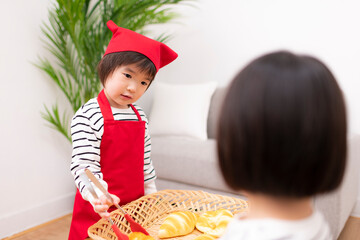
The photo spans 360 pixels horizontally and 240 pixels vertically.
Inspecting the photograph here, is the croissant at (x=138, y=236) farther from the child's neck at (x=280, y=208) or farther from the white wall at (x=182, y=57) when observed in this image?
the white wall at (x=182, y=57)

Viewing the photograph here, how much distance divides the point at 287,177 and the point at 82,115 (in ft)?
2.22

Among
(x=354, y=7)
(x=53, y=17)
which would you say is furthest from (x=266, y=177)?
(x=354, y=7)

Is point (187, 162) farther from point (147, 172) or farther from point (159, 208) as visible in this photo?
point (159, 208)

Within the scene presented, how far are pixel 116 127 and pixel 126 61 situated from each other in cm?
20

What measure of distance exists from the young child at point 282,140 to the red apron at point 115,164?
1.86ft

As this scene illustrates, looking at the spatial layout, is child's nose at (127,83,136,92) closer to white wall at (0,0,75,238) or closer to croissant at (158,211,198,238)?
croissant at (158,211,198,238)

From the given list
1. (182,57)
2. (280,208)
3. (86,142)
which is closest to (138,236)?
(86,142)

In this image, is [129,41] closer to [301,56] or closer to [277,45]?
[301,56]

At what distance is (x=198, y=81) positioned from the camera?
2391 millimetres

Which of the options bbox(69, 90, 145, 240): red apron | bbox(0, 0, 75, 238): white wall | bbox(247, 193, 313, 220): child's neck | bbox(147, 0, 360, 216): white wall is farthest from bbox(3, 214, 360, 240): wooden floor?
bbox(247, 193, 313, 220): child's neck

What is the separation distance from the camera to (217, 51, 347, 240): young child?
0.35m

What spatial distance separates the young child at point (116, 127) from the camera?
34.4 inches

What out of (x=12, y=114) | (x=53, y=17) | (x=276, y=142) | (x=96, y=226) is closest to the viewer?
(x=276, y=142)

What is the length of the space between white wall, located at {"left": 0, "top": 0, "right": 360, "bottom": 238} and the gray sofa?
36 cm
